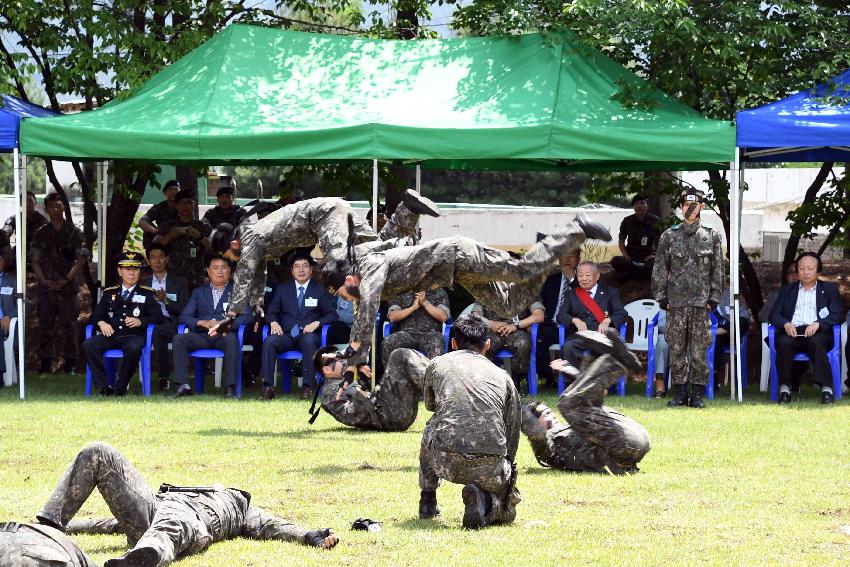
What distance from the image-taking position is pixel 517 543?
6387 millimetres

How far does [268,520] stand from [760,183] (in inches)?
1205

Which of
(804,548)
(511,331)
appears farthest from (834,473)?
(511,331)

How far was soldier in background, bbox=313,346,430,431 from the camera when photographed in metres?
10.0

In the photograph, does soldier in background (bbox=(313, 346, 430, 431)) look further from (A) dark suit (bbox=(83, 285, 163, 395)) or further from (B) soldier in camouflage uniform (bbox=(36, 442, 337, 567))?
(B) soldier in camouflage uniform (bbox=(36, 442, 337, 567))

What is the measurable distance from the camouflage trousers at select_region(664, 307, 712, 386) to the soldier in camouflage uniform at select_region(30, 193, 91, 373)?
662cm

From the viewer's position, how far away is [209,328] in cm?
1299

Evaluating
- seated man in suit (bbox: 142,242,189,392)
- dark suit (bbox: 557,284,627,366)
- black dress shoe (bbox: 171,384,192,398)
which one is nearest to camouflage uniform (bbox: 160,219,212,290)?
seated man in suit (bbox: 142,242,189,392)

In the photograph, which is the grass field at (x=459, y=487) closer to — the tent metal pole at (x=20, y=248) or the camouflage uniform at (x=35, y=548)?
the tent metal pole at (x=20, y=248)

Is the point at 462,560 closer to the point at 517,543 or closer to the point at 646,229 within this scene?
the point at 517,543

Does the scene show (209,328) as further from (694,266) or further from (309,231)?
(694,266)

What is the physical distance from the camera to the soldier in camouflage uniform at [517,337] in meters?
12.9

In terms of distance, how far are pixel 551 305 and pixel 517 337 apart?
0.58 meters

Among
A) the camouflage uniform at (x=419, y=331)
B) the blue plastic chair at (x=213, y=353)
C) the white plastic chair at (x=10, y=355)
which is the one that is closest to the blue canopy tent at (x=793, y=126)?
the camouflage uniform at (x=419, y=331)

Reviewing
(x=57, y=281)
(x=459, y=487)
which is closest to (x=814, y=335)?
(x=459, y=487)
